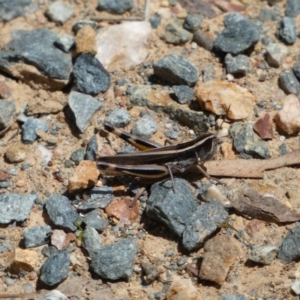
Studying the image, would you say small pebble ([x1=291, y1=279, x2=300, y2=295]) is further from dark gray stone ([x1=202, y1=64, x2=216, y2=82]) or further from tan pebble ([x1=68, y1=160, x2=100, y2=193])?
dark gray stone ([x1=202, y1=64, x2=216, y2=82])

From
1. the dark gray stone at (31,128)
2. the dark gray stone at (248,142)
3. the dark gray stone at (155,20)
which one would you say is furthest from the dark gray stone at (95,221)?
the dark gray stone at (155,20)

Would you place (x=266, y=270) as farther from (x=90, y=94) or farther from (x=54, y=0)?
(x=54, y=0)

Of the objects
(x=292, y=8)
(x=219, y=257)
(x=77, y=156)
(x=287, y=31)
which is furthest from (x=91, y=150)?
Answer: (x=292, y=8)

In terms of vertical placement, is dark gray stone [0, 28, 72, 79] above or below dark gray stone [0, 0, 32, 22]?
below

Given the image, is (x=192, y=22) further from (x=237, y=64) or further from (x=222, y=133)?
(x=222, y=133)

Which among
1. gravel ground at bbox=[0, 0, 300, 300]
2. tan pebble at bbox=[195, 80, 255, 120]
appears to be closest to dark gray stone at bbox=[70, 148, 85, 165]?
gravel ground at bbox=[0, 0, 300, 300]
